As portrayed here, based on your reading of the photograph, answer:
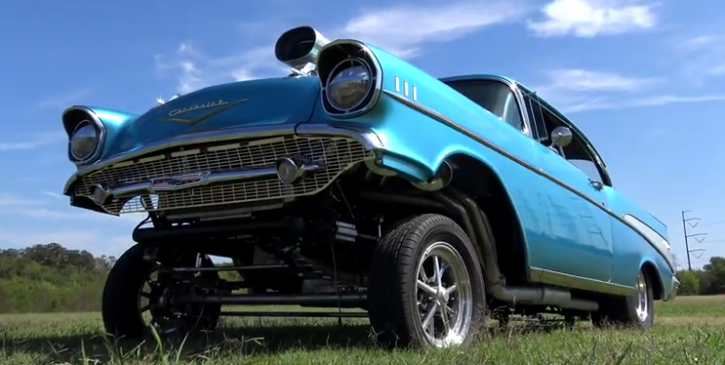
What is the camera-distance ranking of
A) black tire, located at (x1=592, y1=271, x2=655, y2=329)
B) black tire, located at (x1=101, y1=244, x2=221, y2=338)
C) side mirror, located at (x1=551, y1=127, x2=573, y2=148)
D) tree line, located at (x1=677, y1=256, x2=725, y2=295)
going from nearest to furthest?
black tire, located at (x1=101, y1=244, x2=221, y2=338), side mirror, located at (x1=551, y1=127, x2=573, y2=148), black tire, located at (x1=592, y1=271, x2=655, y2=329), tree line, located at (x1=677, y1=256, x2=725, y2=295)

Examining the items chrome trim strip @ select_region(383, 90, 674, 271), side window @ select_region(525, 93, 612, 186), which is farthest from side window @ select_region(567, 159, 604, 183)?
chrome trim strip @ select_region(383, 90, 674, 271)

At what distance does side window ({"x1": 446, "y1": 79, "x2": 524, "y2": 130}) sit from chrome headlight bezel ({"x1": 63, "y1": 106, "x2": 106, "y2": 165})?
2289 millimetres

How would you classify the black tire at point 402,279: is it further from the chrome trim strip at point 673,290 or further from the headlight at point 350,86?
the chrome trim strip at point 673,290

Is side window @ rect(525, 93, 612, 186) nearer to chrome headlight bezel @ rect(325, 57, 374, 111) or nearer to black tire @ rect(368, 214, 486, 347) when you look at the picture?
black tire @ rect(368, 214, 486, 347)

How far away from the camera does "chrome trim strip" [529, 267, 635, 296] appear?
15.5 feet

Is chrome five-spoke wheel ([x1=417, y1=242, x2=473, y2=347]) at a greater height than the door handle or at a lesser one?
lesser

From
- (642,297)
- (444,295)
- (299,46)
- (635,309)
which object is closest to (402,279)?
(444,295)

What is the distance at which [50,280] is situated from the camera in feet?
67.3

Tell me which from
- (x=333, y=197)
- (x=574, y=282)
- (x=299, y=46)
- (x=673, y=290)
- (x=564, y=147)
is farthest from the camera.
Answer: (x=673, y=290)

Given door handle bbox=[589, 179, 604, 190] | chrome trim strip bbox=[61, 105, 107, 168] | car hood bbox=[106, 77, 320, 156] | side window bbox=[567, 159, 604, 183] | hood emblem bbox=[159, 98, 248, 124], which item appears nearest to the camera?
car hood bbox=[106, 77, 320, 156]

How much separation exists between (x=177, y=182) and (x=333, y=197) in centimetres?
77

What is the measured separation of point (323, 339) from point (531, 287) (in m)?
1.29

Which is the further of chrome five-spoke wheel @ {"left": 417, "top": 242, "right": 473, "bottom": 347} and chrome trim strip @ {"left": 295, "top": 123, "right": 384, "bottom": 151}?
chrome five-spoke wheel @ {"left": 417, "top": 242, "right": 473, "bottom": 347}

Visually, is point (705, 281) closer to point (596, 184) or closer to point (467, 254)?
point (596, 184)
